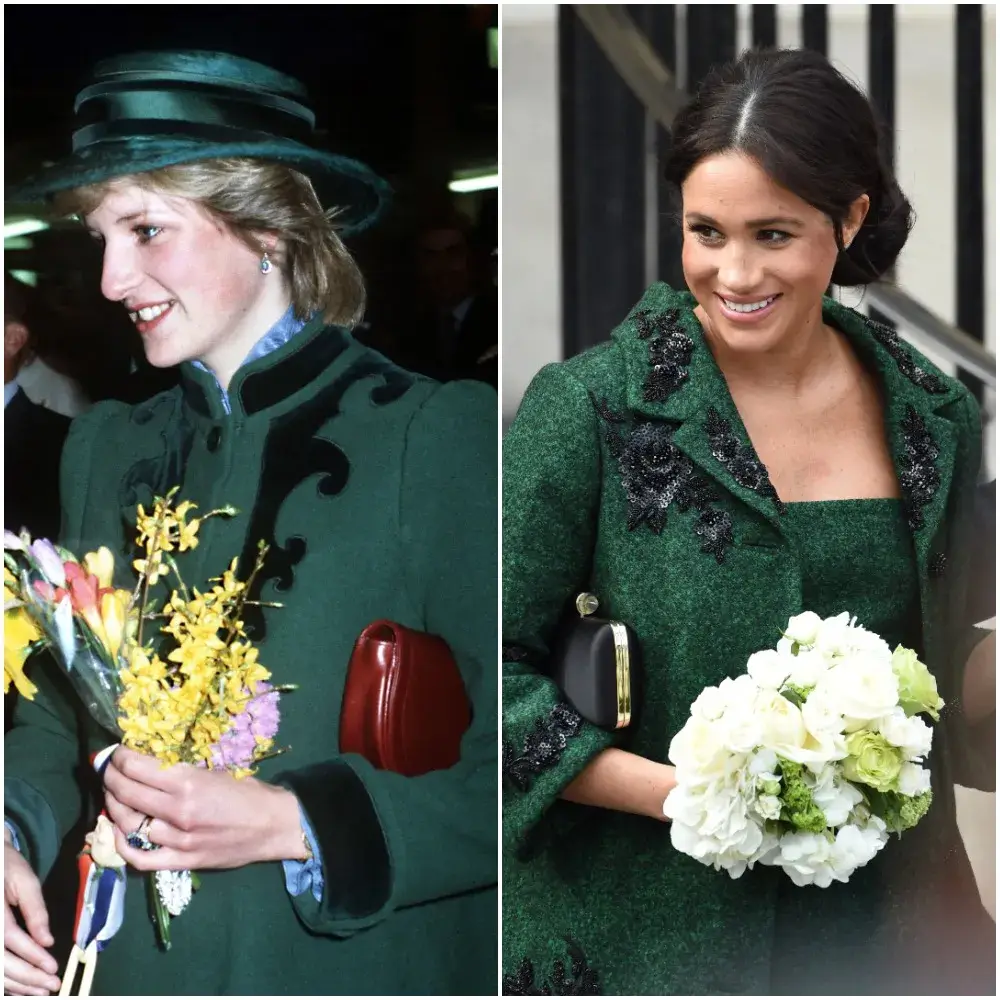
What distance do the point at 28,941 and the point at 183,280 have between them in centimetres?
140

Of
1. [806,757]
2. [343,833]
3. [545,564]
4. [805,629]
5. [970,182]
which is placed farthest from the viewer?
[970,182]

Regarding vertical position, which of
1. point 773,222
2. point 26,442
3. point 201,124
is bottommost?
point 26,442

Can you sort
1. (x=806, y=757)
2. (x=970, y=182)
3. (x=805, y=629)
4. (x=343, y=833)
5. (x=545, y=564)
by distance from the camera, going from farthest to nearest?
1. (x=970, y=182)
2. (x=343, y=833)
3. (x=545, y=564)
4. (x=805, y=629)
5. (x=806, y=757)

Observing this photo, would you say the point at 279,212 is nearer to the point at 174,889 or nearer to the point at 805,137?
the point at 805,137

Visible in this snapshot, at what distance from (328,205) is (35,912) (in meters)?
1.57

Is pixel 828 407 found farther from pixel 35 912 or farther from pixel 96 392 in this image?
pixel 35 912

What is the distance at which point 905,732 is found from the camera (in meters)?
2.35

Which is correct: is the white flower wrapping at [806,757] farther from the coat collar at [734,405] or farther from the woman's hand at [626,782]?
the coat collar at [734,405]

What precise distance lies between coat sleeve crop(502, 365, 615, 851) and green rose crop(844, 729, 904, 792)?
1.50 ft

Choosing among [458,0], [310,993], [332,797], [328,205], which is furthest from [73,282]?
[310,993]

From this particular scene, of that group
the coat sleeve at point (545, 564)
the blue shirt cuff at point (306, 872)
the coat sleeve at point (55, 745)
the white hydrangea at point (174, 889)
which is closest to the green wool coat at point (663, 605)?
the coat sleeve at point (545, 564)

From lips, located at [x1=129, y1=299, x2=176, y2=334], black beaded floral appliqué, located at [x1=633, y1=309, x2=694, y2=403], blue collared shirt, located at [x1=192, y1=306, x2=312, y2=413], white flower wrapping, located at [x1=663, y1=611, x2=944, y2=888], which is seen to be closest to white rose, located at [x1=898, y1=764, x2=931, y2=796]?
white flower wrapping, located at [x1=663, y1=611, x2=944, y2=888]

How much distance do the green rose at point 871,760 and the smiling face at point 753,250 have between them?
762 mm

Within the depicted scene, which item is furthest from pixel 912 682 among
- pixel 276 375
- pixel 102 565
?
pixel 102 565
